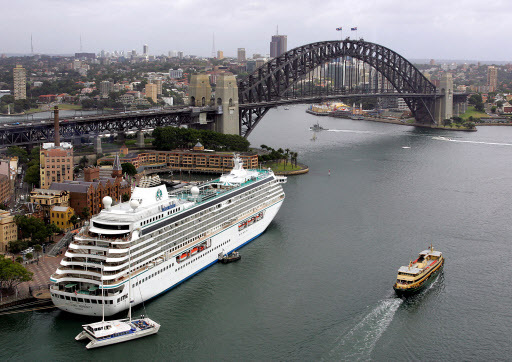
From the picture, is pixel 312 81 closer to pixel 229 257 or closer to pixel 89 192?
pixel 89 192

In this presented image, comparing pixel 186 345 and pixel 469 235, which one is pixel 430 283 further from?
pixel 186 345

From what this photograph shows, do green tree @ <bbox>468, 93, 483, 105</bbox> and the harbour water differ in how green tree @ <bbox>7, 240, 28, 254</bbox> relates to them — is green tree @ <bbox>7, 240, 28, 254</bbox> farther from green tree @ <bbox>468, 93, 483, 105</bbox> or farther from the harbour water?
green tree @ <bbox>468, 93, 483, 105</bbox>

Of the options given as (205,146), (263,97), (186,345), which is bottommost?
(186,345)

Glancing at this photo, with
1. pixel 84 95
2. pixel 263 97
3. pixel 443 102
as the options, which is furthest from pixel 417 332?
pixel 84 95

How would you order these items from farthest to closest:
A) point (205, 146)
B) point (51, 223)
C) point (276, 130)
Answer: point (276, 130) < point (205, 146) < point (51, 223)

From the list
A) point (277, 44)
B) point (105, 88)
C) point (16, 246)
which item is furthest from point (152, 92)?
point (277, 44)

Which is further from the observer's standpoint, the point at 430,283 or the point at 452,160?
the point at 452,160

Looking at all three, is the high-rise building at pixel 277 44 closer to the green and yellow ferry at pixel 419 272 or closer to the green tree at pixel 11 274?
the green and yellow ferry at pixel 419 272

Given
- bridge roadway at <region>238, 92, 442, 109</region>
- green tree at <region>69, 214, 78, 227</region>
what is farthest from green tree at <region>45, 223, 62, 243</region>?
bridge roadway at <region>238, 92, 442, 109</region>
